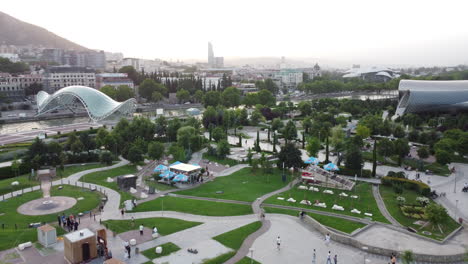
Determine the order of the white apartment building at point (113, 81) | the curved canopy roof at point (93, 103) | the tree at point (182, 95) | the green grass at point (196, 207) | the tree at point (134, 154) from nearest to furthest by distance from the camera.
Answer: the green grass at point (196, 207), the tree at point (134, 154), the curved canopy roof at point (93, 103), the tree at point (182, 95), the white apartment building at point (113, 81)

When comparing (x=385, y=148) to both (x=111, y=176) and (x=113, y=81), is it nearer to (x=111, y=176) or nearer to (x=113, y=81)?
(x=111, y=176)

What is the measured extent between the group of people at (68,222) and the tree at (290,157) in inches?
761

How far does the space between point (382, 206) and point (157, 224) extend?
16064 millimetres

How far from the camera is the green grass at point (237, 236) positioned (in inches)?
818

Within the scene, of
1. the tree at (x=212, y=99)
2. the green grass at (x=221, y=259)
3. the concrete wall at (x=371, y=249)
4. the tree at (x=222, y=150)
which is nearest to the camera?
the green grass at (x=221, y=259)

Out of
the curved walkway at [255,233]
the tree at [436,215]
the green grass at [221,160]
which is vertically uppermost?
the tree at [436,215]

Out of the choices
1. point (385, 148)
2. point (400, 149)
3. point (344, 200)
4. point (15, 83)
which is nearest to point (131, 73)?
point (15, 83)

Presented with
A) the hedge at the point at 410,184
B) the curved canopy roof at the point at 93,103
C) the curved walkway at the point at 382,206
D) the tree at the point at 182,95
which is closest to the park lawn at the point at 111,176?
the curved walkway at the point at 382,206

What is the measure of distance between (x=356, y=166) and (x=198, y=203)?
16472mm

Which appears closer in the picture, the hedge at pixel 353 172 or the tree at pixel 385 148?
the hedge at pixel 353 172

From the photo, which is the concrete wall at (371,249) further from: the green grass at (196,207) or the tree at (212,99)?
the tree at (212,99)

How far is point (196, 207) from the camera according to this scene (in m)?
26.2

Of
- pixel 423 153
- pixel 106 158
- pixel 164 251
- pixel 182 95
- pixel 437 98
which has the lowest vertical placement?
pixel 164 251

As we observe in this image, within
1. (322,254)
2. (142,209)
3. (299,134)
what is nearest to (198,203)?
(142,209)
